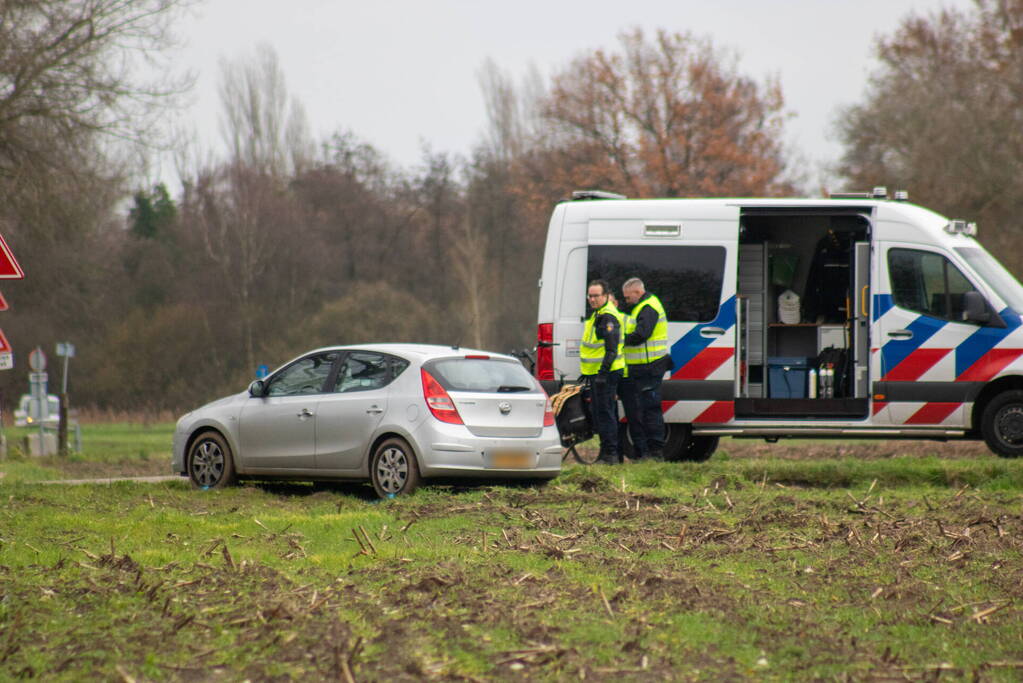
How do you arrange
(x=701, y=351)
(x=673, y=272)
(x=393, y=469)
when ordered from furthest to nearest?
1. (x=673, y=272)
2. (x=701, y=351)
3. (x=393, y=469)

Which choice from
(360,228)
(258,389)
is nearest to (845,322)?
(258,389)

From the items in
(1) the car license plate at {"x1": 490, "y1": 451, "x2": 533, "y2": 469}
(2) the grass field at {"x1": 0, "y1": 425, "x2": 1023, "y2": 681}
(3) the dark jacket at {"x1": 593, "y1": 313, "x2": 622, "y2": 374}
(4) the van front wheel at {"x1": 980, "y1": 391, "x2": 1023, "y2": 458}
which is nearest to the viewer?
(2) the grass field at {"x1": 0, "y1": 425, "x2": 1023, "y2": 681}

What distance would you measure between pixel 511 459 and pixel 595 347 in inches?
109

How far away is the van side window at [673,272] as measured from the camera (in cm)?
1457

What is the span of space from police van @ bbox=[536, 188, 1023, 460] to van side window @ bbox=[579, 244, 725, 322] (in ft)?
0.04

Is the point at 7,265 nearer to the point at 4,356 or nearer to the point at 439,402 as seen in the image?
the point at 4,356

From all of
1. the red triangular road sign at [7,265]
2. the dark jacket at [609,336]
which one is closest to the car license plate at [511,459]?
the dark jacket at [609,336]

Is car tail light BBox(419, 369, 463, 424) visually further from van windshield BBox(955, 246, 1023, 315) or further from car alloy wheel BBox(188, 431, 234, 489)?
van windshield BBox(955, 246, 1023, 315)

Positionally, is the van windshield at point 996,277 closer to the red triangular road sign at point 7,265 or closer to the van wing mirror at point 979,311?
the van wing mirror at point 979,311

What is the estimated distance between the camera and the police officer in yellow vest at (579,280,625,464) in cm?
1398

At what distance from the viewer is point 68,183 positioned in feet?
78.0

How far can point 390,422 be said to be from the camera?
38.6ft

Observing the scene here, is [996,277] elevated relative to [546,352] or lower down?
elevated

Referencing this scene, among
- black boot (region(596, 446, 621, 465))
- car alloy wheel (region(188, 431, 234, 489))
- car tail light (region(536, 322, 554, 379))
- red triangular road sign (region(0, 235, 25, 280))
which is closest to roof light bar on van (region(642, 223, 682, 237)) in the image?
car tail light (region(536, 322, 554, 379))
